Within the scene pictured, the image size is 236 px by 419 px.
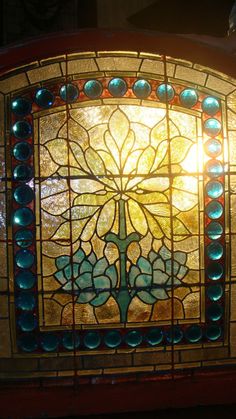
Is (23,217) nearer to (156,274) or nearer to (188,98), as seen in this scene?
(156,274)

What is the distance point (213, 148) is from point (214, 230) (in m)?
0.38

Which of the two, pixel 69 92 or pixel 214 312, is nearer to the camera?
pixel 69 92

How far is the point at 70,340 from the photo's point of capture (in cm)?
246

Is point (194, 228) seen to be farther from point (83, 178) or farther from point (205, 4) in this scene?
point (205, 4)

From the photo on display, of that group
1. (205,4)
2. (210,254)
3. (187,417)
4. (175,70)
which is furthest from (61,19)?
(187,417)

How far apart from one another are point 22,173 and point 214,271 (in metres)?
1.00

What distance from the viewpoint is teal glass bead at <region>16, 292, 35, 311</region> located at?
95.8 inches

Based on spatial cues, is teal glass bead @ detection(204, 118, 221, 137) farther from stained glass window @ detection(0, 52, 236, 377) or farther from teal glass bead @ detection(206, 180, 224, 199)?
teal glass bead @ detection(206, 180, 224, 199)

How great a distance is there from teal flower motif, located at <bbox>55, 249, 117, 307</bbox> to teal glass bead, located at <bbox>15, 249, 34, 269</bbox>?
0.12m

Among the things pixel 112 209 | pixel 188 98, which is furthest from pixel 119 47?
pixel 112 209

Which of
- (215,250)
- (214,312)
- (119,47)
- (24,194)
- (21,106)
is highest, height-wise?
(119,47)

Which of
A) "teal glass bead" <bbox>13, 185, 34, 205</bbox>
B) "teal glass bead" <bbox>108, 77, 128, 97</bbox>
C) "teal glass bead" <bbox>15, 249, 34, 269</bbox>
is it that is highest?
"teal glass bead" <bbox>108, 77, 128, 97</bbox>

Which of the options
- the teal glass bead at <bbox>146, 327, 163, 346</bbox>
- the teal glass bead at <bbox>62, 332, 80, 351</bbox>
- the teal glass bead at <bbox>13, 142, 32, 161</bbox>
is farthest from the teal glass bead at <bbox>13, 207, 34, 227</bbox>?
the teal glass bead at <bbox>146, 327, 163, 346</bbox>

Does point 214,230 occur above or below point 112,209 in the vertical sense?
below
